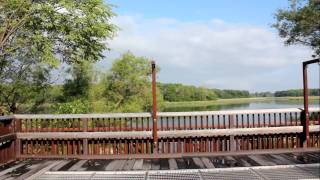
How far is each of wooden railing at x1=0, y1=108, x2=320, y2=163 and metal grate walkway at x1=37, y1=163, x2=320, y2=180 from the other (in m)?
1.80

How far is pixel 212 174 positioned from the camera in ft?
27.6

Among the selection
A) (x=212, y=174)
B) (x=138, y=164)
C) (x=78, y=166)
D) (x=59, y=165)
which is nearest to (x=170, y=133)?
(x=138, y=164)

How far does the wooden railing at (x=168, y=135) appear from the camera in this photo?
418 inches

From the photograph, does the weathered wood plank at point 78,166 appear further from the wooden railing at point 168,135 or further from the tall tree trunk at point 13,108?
the tall tree trunk at point 13,108

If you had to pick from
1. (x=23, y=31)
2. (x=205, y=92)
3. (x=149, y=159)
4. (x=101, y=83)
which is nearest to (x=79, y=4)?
(x=23, y=31)

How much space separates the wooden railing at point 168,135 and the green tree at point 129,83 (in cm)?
2060

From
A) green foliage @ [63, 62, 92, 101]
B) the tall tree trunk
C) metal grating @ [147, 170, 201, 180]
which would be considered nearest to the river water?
metal grating @ [147, 170, 201, 180]

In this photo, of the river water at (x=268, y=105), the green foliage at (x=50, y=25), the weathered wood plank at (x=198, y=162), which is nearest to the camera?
the weathered wood plank at (x=198, y=162)

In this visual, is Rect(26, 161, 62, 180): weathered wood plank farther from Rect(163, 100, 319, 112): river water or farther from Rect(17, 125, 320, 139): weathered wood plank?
Rect(163, 100, 319, 112): river water

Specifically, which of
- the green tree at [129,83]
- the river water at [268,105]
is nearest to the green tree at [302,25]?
the river water at [268,105]

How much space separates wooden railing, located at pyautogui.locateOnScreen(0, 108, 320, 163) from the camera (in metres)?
10.6

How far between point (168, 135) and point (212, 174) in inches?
92.4

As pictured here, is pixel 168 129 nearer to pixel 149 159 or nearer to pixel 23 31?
pixel 149 159

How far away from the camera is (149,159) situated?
10.3 m
